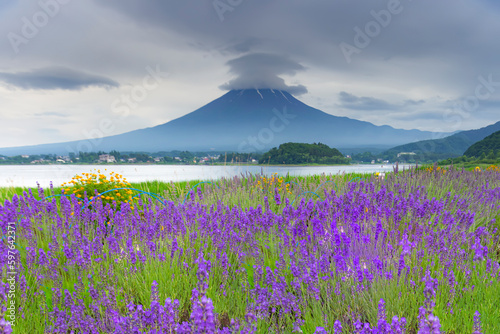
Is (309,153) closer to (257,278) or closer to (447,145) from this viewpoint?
(257,278)

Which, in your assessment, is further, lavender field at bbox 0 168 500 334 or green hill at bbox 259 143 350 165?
green hill at bbox 259 143 350 165

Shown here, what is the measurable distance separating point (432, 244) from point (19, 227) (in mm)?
4397

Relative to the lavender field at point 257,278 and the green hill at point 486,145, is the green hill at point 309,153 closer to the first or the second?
the lavender field at point 257,278

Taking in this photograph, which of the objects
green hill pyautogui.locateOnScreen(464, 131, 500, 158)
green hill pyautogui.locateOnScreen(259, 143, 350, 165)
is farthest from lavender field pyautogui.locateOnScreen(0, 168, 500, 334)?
green hill pyautogui.locateOnScreen(464, 131, 500, 158)

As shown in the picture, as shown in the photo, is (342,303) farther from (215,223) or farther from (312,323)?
(215,223)

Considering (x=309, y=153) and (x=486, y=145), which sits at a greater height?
(x=486, y=145)

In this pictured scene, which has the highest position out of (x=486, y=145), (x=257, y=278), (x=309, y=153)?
(x=486, y=145)

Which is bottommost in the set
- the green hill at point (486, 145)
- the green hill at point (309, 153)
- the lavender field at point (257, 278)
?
the lavender field at point (257, 278)

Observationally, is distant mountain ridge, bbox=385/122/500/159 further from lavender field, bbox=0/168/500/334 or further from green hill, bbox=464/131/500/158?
lavender field, bbox=0/168/500/334

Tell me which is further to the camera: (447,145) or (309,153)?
(447,145)

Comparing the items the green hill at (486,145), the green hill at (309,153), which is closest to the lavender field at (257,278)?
the green hill at (309,153)

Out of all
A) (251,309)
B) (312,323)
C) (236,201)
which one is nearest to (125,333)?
(251,309)

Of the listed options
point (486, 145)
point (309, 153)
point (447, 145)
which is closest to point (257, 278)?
point (309, 153)

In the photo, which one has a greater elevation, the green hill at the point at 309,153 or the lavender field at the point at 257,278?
the green hill at the point at 309,153
